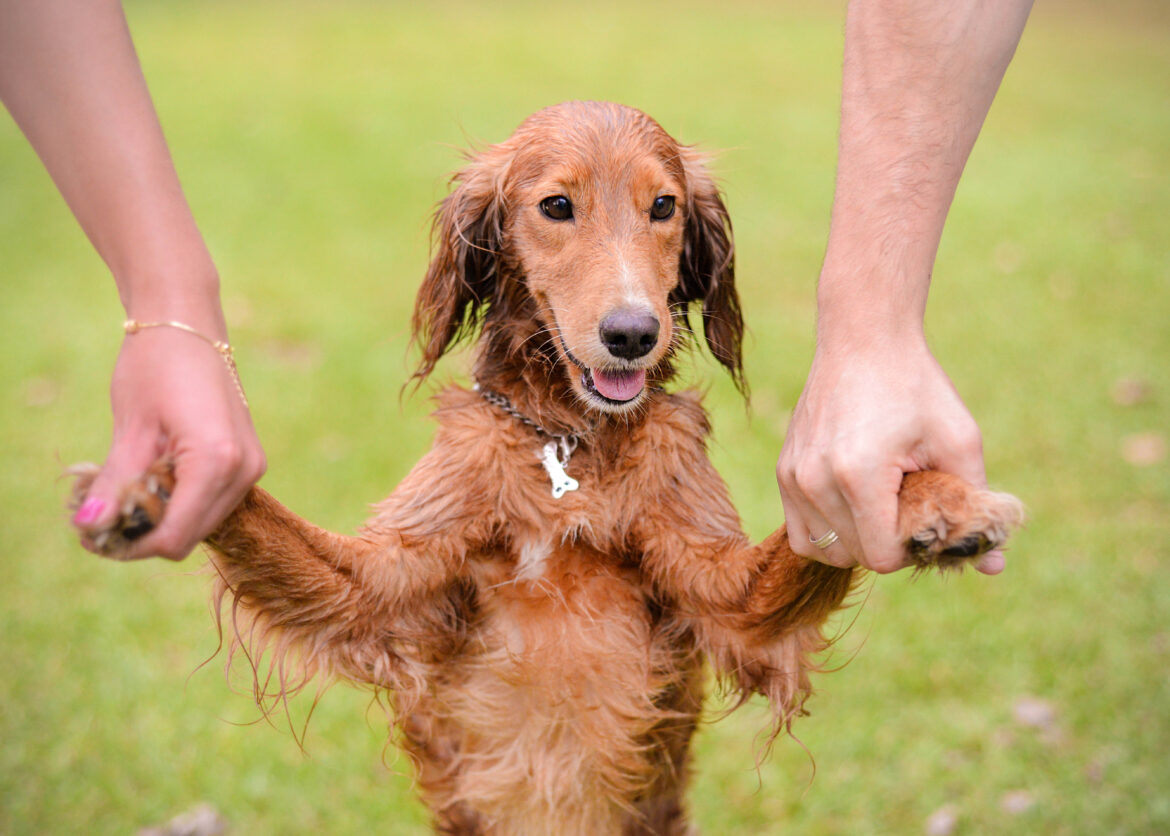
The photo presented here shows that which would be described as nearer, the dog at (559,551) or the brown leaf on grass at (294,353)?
the dog at (559,551)

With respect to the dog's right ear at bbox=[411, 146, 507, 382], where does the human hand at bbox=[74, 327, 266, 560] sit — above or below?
above

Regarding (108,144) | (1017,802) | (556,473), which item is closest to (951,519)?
(556,473)

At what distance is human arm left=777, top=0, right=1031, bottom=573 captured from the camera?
150 cm

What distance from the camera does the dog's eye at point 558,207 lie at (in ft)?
8.09

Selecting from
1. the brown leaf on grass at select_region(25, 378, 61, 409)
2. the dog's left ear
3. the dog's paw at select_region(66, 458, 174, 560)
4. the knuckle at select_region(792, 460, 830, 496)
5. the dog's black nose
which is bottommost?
the brown leaf on grass at select_region(25, 378, 61, 409)

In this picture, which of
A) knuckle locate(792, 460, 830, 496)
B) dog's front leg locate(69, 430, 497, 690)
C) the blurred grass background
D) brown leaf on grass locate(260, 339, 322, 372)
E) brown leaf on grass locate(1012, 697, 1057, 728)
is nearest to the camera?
knuckle locate(792, 460, 830, 496)

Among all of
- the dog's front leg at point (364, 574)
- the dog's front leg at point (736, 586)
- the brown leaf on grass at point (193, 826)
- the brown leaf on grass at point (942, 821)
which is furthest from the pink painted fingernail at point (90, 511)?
the brown leaf on grass at point (942, 821)

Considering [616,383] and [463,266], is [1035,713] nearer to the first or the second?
[616,383]

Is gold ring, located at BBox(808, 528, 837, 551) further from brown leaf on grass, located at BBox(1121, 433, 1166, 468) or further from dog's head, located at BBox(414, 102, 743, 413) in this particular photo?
brown leaf on grass, located at BBox(1121, 433, 1166, 468)

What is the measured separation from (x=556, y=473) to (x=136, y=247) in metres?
1.12

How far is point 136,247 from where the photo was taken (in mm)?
1442

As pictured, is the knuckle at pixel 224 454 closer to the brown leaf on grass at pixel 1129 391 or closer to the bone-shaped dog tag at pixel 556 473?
the bone-shaped dog tag at pixel 556 473

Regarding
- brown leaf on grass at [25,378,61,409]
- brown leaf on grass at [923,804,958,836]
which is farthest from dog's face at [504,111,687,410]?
brown leaf on grass at [25,378,61,409]

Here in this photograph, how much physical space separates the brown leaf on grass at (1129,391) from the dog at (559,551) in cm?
445
